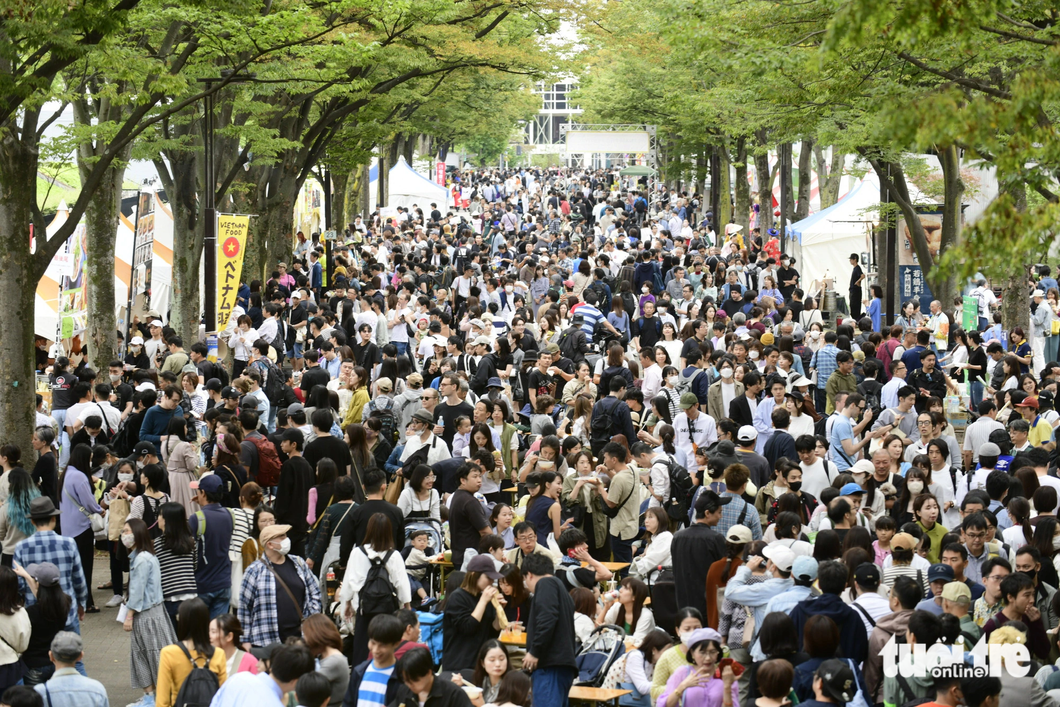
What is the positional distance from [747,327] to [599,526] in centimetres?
597

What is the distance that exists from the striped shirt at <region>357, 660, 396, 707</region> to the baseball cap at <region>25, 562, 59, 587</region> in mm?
2590

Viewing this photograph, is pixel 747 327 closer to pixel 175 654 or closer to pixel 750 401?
pixel 750 401

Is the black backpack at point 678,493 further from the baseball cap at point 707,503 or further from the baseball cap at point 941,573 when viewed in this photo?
the baseball cap at point 941,573

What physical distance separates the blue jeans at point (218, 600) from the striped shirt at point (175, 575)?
9.8 inches

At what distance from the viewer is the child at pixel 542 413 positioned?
11.8 meters

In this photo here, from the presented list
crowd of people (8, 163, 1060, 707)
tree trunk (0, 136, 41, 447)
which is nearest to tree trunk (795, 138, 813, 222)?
crowd of people (8, 163, 1060, 707)

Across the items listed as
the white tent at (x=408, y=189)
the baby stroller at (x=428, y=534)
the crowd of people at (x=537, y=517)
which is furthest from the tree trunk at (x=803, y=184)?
the baby stroller at (x=428, y=534)

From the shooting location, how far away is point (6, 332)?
11812 millimetres

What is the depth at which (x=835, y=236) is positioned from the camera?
25.2 meters

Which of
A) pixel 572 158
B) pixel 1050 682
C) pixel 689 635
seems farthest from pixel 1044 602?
pixel 572 158

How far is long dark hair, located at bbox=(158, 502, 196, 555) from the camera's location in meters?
8.54

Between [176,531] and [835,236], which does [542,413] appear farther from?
[835,236]

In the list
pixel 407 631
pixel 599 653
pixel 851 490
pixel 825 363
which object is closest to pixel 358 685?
pixel 407 631

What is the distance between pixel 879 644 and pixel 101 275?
41.2 feet
